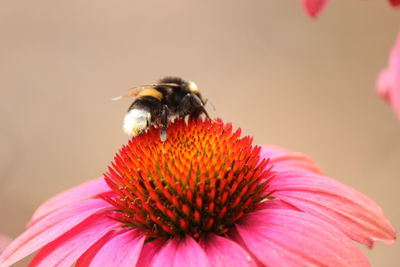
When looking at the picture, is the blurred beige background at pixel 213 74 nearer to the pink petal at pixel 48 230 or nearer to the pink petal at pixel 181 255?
the pink petal at pixel 48 230

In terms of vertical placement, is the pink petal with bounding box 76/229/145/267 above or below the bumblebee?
below

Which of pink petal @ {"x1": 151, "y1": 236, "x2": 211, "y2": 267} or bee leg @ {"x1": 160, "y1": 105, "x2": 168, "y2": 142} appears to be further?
bee leg @ {"x1": 160, "y1": 105, "x2": 168, "y2": 142}

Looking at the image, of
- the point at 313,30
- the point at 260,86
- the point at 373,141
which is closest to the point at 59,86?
the point at 260,86

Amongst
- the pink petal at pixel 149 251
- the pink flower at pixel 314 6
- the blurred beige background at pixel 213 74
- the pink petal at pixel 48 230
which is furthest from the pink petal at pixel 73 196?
the blurred beige background at pixel 213 74

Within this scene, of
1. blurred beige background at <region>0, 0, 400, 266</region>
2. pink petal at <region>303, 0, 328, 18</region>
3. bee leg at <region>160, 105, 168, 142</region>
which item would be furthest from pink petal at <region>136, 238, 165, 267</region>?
blurred beige background at <region>0, 0, 400, 266</region>

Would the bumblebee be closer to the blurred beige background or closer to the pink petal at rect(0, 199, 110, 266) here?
the pink petal at rect(0, 199, 110, 266)

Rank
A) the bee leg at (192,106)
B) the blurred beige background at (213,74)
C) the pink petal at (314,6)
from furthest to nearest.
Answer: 1. the blurred beige background at (213,74)
2. the bee leg at (192,106)
3. the pink petal at (314,6)

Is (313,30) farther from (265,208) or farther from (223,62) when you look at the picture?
(265,208)
